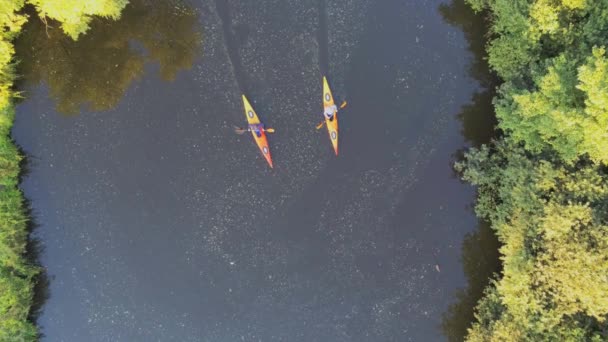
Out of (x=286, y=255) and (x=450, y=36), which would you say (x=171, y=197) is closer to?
(x=286, y=255)

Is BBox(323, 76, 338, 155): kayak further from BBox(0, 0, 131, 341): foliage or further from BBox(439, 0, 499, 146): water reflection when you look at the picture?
BBox(0, 0, 131, 341): foliage

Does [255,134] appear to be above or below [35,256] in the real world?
above

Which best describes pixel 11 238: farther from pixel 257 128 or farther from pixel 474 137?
pixel 474 137

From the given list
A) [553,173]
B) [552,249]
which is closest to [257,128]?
[553,173]

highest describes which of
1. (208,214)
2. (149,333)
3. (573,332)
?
(208,214)

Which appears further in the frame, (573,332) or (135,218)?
(135,218)

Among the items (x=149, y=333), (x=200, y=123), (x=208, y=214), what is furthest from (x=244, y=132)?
(x=149, y=333)
